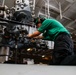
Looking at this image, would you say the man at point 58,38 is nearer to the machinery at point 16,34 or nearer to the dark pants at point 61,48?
the dark pants at point 61,48

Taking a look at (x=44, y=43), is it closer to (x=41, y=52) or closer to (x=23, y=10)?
(x=41, y=52)

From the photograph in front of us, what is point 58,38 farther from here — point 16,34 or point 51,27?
point 16,34

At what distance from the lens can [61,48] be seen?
5.53 feet

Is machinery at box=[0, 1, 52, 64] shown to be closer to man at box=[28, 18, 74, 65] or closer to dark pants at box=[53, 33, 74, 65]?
man at box=[28, 18, 74, 65]

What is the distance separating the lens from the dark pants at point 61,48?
1656 mm

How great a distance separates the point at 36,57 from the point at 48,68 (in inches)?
88.0

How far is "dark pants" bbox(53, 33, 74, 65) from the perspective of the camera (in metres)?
1.66

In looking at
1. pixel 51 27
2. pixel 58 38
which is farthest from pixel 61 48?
pixel 51 27

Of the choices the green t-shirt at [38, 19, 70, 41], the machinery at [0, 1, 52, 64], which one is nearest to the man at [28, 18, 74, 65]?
the green t-shirt at [38, 19, 70, 41]

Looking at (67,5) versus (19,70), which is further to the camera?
(67,5)

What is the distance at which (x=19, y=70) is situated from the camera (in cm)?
82

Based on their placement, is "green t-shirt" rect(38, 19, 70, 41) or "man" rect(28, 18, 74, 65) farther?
"green t-shirt" rect(38, 19, 70, 41)

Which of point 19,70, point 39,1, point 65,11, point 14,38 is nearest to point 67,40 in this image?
point 14,38

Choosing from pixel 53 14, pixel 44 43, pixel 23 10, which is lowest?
pixel 44 43
